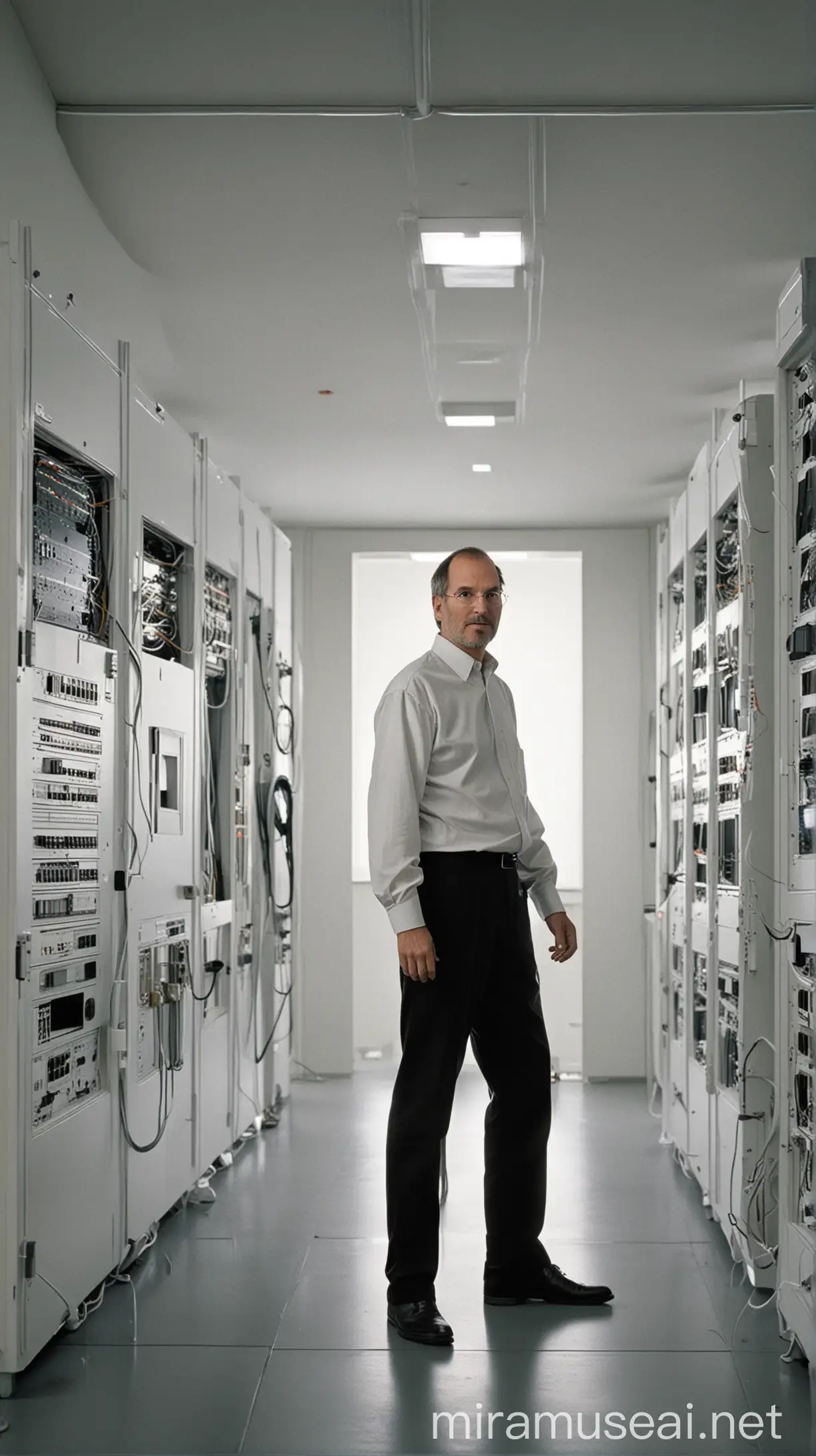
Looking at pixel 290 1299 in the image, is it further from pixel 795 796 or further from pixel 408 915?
pixel 795 796

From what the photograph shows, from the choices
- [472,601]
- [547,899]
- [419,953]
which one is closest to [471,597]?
[472,601]

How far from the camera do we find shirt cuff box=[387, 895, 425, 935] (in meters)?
3.24

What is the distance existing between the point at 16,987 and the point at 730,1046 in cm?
215

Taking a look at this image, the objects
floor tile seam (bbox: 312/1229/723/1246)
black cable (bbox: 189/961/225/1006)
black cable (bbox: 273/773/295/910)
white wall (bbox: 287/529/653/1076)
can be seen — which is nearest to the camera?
floor tile seam (bbox: 312/1229/723/1246)

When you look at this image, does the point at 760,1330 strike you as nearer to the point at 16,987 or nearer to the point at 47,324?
the point at 16,987

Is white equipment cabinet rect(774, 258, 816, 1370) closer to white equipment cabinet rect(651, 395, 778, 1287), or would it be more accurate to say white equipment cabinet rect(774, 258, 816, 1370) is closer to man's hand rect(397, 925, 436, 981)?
white equipment cabinet rect(651, 395, 778, 1287)

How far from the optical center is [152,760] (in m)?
4.11

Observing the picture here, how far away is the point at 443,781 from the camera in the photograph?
342 cm

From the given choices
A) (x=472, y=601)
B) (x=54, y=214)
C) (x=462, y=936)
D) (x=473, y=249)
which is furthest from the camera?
(x=473, y=249)

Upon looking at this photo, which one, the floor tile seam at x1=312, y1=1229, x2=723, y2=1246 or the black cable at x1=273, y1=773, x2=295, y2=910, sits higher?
the black cable at x1=273, y1=773, x2=295, y2=910

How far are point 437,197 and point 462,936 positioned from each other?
6.81 feet

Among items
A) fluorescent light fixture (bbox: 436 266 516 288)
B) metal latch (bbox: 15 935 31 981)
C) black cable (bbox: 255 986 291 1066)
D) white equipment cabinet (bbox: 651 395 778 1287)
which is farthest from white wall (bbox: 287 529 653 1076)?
metal latch (bbox: 15 935 31 981)

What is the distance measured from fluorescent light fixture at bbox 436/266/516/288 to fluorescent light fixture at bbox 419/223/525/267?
0.02 m

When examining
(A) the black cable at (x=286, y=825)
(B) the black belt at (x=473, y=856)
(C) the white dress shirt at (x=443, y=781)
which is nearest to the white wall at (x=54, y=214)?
(C) the white dress shirt at (x=443, y=781)
